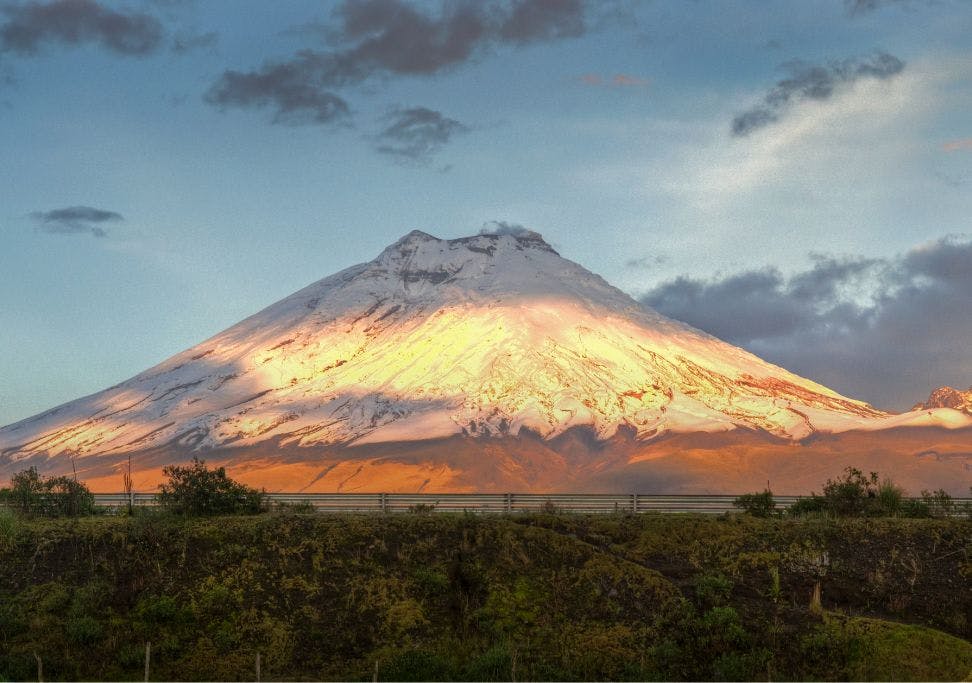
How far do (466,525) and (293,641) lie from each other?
22.1 feet

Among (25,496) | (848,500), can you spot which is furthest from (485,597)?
(25,496)

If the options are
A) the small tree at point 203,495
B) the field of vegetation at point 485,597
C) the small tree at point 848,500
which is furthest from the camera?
the small tree at point 848,500

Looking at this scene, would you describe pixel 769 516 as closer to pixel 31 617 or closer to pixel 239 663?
pixel 239 663

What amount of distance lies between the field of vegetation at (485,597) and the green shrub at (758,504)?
206 centimetres

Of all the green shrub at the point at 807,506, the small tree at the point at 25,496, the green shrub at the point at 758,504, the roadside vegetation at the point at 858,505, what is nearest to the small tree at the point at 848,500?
the roadside vegetation at the point at 858,505

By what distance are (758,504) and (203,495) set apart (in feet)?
63.0

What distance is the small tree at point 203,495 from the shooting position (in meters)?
39.2

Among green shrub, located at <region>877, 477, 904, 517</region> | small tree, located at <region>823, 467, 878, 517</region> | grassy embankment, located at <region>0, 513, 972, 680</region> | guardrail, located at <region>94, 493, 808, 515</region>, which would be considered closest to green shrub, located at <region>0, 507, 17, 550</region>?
grassy embankment, located at <region>0, 513, 972, 680</region>

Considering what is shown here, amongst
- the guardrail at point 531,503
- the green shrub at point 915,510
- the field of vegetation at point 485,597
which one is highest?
the guardrail at point 531,503

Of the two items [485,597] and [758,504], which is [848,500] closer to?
[758,504]

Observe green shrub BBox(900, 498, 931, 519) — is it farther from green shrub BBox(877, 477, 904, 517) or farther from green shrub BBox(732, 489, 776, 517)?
green shrub BBox(732, 489, 776, 517)

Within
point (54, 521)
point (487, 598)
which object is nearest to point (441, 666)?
point (487, 598)

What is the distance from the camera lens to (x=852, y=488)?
41.6 metres

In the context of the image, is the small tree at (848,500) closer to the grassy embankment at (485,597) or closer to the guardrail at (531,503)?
the guardrail at (531,503)
